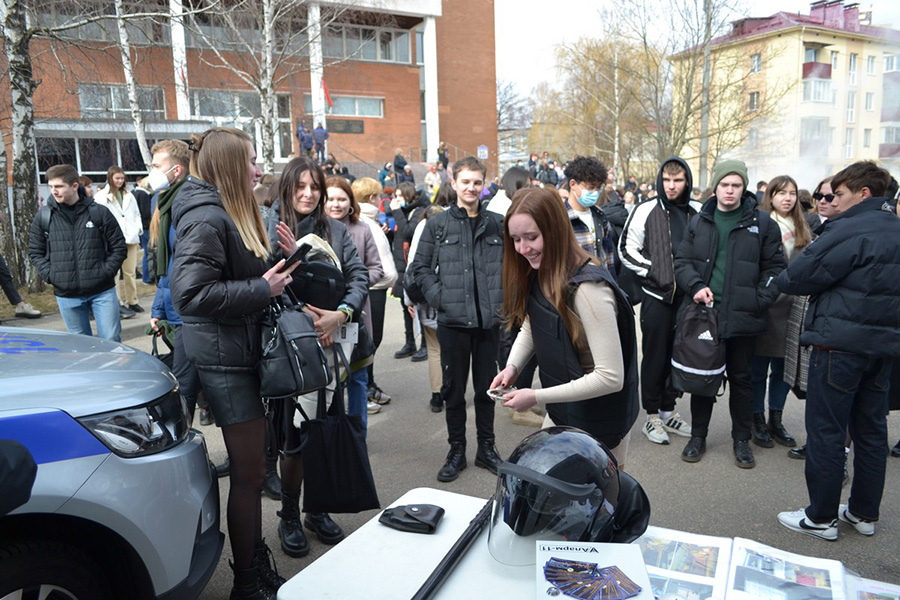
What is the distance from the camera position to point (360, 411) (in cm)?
420

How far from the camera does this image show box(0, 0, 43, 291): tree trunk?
411 inches

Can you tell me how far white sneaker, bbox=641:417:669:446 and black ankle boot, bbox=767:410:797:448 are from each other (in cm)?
88

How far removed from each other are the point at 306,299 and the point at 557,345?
1.58 m

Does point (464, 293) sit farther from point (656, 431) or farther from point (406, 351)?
point (406, 351)

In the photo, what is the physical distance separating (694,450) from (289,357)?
3.42 m

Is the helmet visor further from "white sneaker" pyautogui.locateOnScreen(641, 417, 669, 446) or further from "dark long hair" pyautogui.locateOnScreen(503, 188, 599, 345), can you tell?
"white sneaker" pyautogui.locateOnScreen(641, 417, 669, 446)

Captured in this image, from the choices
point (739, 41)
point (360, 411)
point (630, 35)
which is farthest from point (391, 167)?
point (360, 411)

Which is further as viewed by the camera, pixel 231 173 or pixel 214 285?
pixel 231 173

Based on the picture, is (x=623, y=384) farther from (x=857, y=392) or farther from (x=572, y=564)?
(x=857, y=392)

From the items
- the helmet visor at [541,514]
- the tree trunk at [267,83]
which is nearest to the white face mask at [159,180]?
the helmet visor at [541,514]

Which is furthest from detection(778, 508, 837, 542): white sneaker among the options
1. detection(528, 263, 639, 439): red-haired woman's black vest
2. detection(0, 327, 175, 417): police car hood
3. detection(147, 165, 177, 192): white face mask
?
detection(147, 165, 177, 192): white face mask

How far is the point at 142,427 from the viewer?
2.30 metres

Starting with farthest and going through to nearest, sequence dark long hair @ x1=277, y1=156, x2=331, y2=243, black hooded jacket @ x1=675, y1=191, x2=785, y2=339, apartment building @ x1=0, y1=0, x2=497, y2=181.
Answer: apartment building @ x1=0, y1=0, x2=497, y2=181 < black hooded jacket @ x1=675, y1=191, x2=785, y2=339 < dark long hair @ x1=277, y1=156, x2=331, y2=243

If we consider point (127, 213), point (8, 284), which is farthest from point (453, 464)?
point (127, 213)
